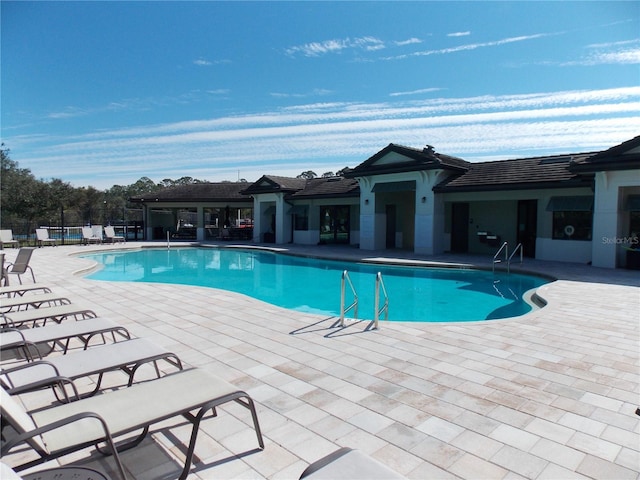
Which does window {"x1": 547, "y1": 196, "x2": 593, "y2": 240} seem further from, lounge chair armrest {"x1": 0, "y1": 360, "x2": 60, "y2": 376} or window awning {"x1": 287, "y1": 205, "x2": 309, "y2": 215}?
lounge chair armrest {"x1": 0, "y1": 360, "x2": 60, "y2": 376}

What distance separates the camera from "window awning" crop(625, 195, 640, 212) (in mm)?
14423

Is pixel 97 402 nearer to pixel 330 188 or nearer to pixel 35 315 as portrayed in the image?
pixel 35 315

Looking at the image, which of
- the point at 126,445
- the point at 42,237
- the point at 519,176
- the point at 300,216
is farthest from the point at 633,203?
the point at 42,237

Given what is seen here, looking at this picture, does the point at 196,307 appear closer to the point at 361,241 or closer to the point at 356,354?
the point at 356,354

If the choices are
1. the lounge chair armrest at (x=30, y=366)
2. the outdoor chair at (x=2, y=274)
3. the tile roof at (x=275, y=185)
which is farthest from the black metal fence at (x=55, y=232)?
the lounge chair armrest at (x=30, y=366)

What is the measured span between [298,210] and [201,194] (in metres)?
9.27

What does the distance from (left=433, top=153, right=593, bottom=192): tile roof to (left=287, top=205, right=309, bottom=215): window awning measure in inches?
373

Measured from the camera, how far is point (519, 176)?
18.2 meters

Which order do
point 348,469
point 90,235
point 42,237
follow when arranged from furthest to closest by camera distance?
point 90,235
point 42,237
point 348,469

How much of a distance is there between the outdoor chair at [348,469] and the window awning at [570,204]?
56.8ft

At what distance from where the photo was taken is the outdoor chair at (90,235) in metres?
26.1

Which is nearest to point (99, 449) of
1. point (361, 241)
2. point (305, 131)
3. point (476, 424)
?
point (476, 424)

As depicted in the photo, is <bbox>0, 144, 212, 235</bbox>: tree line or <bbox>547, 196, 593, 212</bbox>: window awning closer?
<bbox>547, 196, 593, 212</bbox>: window awning

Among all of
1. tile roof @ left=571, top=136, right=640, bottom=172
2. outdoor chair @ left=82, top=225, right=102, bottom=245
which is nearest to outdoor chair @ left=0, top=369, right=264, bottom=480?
tile roof @ left=571, top=136, right=640, bottom=172
